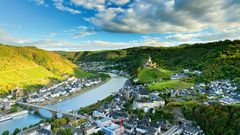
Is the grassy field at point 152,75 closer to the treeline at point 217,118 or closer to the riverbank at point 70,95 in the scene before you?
the riverbank at point 70,95

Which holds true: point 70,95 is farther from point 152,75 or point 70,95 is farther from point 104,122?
point 104,122

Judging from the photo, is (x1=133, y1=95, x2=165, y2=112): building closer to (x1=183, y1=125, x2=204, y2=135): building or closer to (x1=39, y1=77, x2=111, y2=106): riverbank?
(x1=183, y1=125, x2=204, y2=135): building

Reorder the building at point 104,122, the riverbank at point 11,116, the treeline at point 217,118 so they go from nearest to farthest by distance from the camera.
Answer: the treeline at point 217,118 < the building at point 104,122 < the riverbank at point 11,116

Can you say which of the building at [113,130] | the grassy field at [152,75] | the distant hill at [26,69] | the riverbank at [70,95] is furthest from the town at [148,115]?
the distant hill at [26,69]

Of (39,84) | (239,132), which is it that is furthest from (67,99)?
(239,132)

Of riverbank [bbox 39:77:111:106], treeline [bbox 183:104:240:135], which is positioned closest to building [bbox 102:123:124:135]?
treeline [bbox 183:104:240:135]

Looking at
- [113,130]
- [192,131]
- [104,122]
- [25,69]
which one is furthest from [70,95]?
[192,131]
